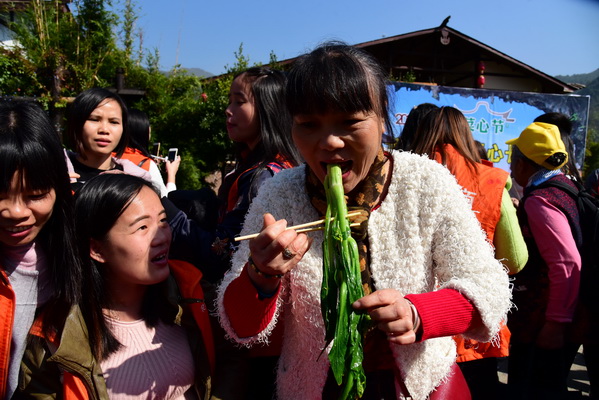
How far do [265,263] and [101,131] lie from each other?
2239 millimetres

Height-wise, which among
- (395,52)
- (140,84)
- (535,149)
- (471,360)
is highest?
(395,52)

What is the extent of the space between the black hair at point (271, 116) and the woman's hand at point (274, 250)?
1.22 metres

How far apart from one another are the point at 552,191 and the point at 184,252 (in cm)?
229

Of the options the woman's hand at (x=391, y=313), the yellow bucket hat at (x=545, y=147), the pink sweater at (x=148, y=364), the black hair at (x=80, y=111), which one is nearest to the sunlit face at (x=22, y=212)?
the pink sweater at (x=148, y=364)

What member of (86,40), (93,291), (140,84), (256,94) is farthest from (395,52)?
(93,291)

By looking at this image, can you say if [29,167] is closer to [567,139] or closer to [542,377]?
[542,377]

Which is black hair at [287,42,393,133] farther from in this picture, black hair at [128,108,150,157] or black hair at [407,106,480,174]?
black hair at [128,108,150,157]

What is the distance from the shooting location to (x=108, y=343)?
1698 mm

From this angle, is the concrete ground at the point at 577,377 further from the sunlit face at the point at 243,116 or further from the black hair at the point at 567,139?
the sunlit face at the point at 243,116

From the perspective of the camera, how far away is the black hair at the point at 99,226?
1742mm

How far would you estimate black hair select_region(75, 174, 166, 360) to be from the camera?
1.74 m

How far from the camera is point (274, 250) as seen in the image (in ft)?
3.77

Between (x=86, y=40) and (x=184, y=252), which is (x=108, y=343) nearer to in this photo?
(x=184, y=252)

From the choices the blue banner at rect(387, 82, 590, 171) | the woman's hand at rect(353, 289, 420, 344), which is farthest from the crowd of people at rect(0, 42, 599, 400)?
the blue banner at rect(387, 82, 590, 171)
